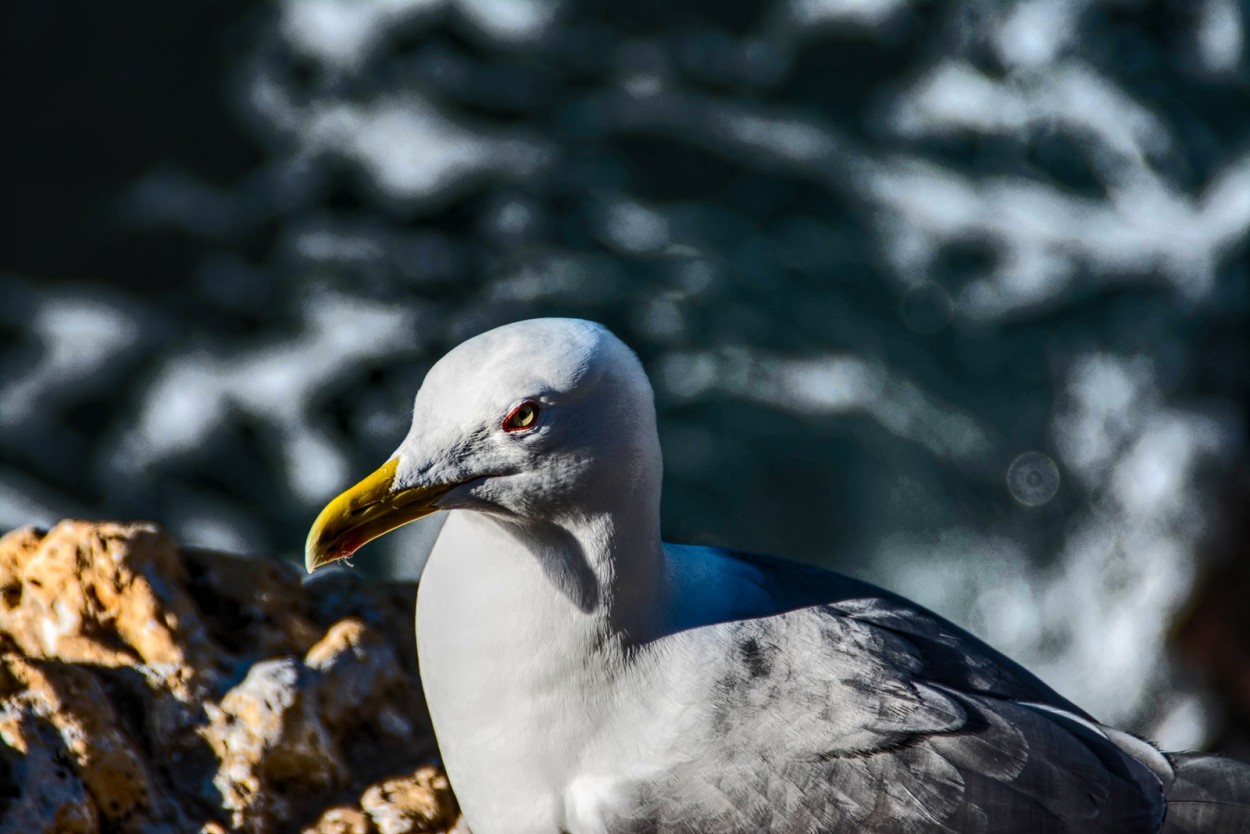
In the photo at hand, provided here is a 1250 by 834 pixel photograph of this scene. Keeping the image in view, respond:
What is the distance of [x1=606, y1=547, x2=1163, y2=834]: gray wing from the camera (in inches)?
125

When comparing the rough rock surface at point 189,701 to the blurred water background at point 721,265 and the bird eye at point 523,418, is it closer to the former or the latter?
the bird eye at point 523,418

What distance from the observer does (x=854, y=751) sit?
3.21 metres

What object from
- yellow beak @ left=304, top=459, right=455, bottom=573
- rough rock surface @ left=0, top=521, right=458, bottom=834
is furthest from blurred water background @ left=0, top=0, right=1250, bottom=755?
yellow beak @ left=304, top=459, right=455, bottom=573

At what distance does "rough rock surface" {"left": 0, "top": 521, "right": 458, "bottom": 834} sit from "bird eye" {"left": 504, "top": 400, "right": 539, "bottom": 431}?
124 cm

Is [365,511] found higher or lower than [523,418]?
lower

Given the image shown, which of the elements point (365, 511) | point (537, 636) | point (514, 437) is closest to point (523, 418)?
point (514, 437)

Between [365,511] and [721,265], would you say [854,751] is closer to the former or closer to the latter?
[365,511]

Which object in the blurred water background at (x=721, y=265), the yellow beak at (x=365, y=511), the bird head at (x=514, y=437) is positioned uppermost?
the bird head at (x=514, y=437)

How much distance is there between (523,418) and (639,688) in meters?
0.80

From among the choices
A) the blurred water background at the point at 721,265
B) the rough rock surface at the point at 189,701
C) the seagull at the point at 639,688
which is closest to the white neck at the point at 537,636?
the seagull at the point at 639,688

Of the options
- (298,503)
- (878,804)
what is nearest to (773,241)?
(298,503)

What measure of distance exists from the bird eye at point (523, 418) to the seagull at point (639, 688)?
1.2 inches

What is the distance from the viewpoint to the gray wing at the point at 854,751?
3.17m

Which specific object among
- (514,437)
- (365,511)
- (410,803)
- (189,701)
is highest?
(514,437)
